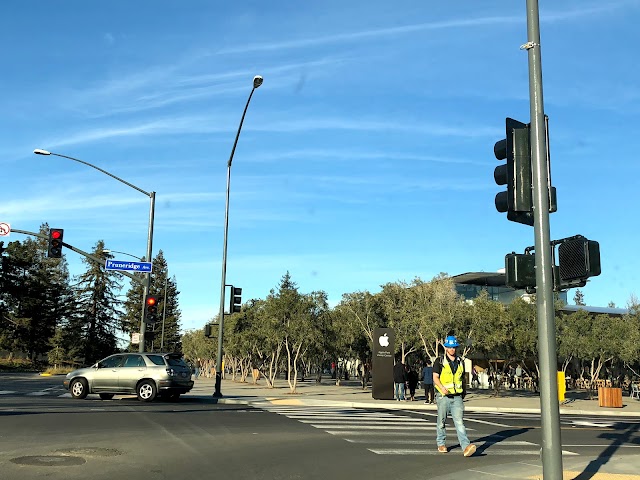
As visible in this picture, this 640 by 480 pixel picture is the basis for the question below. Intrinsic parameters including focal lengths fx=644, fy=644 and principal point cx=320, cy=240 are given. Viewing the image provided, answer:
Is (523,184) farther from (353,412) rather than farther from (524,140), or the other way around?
(353,412)

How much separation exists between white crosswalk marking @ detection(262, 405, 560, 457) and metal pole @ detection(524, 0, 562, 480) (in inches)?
200

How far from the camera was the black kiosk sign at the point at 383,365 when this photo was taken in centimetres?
2800

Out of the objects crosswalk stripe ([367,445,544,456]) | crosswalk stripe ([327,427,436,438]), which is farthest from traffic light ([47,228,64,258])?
crosswalk stripe ([367,445,544,456])

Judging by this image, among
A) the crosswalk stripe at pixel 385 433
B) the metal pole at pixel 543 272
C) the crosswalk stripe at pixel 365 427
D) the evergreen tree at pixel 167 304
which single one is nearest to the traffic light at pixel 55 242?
the crosswalk stripe at pixel 365 427

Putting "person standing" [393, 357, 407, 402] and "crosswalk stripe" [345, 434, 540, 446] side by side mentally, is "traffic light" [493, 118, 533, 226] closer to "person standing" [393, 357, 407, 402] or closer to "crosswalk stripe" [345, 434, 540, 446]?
"crosswalk stripe" [345, 434, 540, 446]

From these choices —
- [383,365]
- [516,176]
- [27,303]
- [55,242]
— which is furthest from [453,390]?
[27,303]

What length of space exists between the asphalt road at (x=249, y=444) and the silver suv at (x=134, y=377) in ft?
11.8

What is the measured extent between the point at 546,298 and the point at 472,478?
10.7ft

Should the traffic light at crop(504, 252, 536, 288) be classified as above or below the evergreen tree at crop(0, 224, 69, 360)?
below

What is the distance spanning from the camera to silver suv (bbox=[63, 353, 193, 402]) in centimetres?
2269

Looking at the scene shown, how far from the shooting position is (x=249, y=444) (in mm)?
11875

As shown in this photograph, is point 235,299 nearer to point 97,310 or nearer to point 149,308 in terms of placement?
point 149,308

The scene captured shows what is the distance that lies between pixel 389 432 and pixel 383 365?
44.0 ft

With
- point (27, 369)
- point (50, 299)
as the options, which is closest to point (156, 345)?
point (50, 299)
